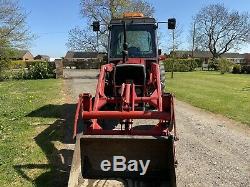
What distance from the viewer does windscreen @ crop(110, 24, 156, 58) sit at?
900 centimetres

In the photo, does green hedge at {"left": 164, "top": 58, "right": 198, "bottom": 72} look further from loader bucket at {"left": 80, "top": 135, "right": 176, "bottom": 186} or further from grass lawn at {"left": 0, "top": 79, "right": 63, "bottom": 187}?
loader bucket at {"left": 80, "top": 135, "right": 176, "bottom": 186}

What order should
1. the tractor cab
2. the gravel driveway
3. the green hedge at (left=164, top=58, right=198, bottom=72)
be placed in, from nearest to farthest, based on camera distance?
the gravel driveway
the tractor cab
the green hedge at (left=164, top=58, right=198, bottom=72)

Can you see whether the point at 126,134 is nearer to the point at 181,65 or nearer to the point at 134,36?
the point at 134,36

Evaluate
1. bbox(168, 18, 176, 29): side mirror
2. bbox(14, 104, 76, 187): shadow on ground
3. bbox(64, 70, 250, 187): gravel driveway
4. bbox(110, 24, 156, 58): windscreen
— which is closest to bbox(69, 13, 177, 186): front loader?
bbox(64, 70, 250, 187): gravel driveway

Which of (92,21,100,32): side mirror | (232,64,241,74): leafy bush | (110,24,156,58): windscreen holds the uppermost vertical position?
(92,21,100,32): side mirror

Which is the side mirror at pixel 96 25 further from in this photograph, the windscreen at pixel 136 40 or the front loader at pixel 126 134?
Answer: the front loader at pixel 126 134

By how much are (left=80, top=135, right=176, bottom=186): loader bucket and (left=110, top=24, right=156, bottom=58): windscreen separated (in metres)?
3.96

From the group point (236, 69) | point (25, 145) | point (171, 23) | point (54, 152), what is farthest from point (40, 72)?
point (236, 69)

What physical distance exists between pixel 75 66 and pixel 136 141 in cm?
A: 4011

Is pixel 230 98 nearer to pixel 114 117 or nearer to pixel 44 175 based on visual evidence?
pixel 114 117

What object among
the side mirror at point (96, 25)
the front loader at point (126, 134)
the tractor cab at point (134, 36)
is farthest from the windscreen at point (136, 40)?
the front loader at point (126, 134)

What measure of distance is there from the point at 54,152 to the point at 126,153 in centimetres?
176

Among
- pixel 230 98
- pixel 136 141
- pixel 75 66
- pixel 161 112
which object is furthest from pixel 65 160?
pixel 75 66

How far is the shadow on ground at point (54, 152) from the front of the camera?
5.29 m
